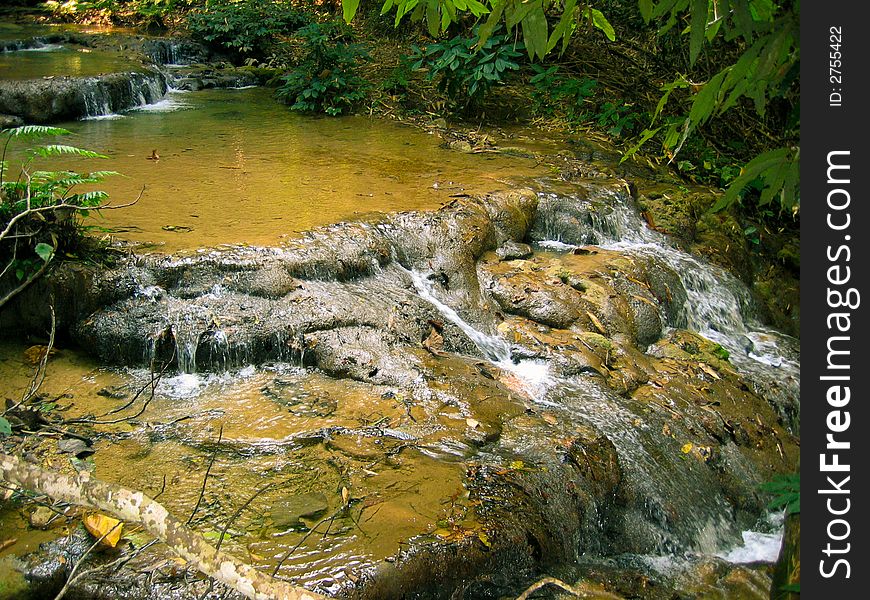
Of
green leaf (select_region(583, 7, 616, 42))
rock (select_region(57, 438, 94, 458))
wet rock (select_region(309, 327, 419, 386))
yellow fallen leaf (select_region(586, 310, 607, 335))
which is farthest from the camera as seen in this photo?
yellow fallen leaf (select_region(586, 310, 607, 335))

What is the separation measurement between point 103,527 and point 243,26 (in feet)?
34.8

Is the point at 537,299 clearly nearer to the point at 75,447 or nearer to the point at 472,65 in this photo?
the point at 75,447

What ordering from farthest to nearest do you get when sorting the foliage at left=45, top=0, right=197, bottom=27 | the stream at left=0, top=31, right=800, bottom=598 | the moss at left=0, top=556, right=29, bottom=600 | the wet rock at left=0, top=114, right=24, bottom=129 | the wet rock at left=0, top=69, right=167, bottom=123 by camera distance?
1. the foliage at left=45, top=0, right=197, bottom=27
2. the wet rock at left=0, top=69, right=167, bottom=123
3. the wet rock at left=0, top=114, right=24, bottom=129
4. the stream at left=0, top=31, right=800, bottom=598
5. the moss at left=0, top=556, right=29, bottom=600

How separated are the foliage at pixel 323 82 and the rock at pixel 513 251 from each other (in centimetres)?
410

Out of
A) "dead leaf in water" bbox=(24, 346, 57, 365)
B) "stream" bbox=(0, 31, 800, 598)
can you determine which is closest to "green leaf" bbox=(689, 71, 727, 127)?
"stream" bbox=(0, 31, 800, 598)

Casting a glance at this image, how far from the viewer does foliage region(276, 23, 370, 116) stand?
964cm

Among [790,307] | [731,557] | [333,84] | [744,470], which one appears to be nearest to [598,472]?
[731,557]

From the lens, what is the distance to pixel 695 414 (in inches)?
195

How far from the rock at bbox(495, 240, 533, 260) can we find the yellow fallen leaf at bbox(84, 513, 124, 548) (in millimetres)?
3884

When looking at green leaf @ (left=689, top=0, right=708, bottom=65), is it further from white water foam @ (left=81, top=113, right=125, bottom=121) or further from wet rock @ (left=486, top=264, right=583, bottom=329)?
white water foam @ (left=81, top=113, right=125, bottom=121)

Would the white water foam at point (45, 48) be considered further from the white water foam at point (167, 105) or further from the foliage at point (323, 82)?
the foliage at point (323, 82)

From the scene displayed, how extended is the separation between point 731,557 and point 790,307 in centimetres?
372

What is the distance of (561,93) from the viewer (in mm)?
9750

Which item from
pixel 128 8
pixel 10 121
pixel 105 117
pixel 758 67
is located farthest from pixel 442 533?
pixel 128 8
